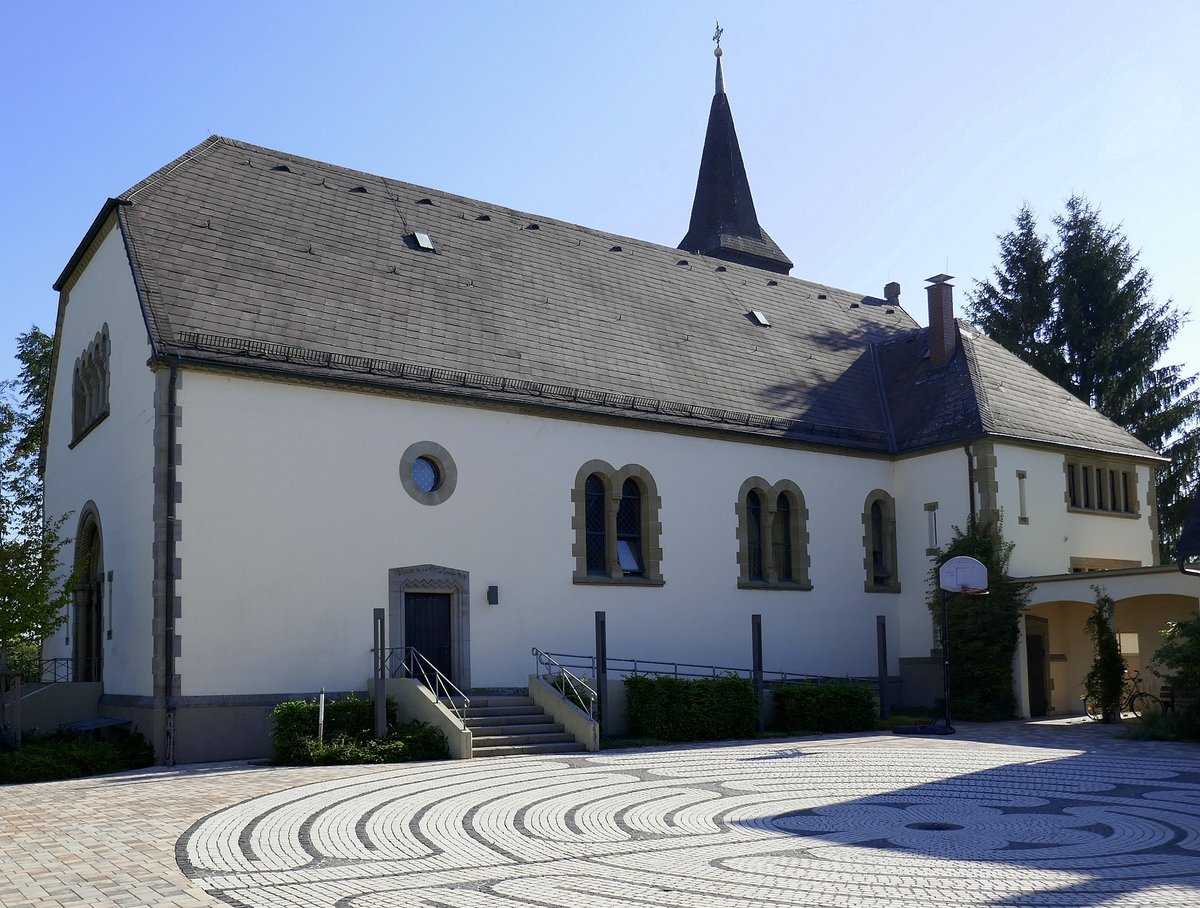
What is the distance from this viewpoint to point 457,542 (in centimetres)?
2297

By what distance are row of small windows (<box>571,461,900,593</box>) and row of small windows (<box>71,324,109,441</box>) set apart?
9.93 meters

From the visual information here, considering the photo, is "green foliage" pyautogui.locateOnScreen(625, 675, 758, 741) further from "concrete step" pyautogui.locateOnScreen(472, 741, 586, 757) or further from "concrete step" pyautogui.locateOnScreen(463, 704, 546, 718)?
"concrete step" pyautogui.locateOnScreen(472, 741, 586, 757)

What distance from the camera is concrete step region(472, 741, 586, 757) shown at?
1967 cm

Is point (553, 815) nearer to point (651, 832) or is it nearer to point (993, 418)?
point (651, 832)

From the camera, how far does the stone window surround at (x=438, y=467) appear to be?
22.5 metres

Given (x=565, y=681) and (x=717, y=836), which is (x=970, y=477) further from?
(x=717, y=836)

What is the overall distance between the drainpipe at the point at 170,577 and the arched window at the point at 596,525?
858 centimetres

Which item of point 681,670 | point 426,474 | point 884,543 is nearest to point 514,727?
point 426,474

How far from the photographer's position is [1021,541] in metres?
28.9

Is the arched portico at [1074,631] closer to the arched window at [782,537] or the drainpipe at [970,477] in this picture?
the drainpipe at [970,477]

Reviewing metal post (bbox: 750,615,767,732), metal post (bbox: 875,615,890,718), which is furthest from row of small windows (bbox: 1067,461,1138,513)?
→ metal post (bbox: 750,615,767,732)

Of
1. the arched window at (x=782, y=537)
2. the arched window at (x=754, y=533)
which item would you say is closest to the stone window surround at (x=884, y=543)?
the arched window at (x=782, y=537)

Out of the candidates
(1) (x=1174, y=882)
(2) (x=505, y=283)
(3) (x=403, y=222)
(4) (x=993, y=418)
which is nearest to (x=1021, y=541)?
(4) (x=993, y=418)

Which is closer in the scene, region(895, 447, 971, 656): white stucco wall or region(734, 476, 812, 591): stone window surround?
region(734, 476, 812, 591): stone window surround
